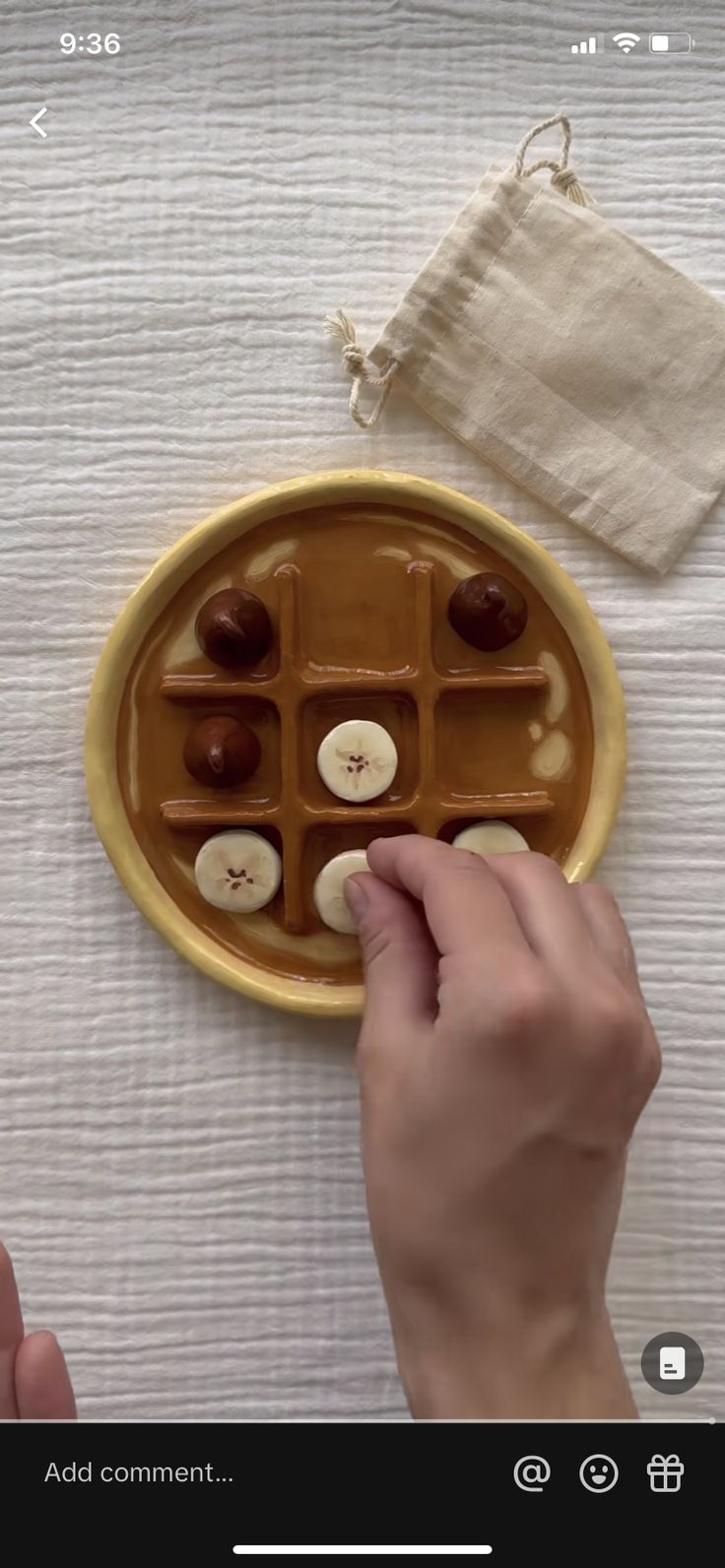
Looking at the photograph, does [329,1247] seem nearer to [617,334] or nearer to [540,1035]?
[540,1035]

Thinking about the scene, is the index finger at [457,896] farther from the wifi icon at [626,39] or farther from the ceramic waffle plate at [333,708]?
the wifi icon at [626,39]

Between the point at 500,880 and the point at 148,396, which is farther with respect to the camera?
the point at 148,396

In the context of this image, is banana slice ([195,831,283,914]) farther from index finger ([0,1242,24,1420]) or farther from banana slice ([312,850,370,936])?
index finger ([0,1242,24,1420])

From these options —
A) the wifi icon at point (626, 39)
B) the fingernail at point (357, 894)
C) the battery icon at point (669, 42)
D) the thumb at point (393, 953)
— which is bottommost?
the thumb at point (393, 953)

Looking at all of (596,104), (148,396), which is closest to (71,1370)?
(148,396)
